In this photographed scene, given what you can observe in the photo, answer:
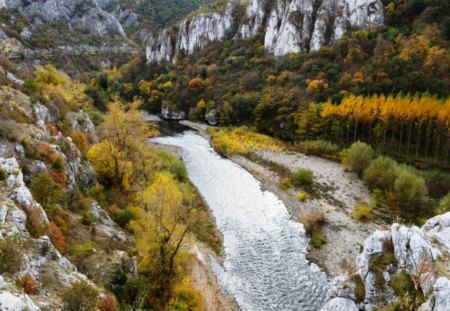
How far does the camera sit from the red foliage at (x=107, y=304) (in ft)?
60.7

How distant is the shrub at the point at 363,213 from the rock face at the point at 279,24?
6882 centimetres

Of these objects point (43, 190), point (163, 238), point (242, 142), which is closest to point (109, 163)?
point (43, 190)

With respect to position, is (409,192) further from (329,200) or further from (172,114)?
(172,114)

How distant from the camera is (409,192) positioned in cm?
4353

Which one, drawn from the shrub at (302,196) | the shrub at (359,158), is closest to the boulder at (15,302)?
the shrub at (302,196)

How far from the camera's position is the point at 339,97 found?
7488 centimetres

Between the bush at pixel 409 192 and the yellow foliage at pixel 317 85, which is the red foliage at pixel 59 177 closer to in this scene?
the bush at pixel 409 192

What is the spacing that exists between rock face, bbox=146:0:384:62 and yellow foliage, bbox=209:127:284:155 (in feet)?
127

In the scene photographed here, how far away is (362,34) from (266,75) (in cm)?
2614

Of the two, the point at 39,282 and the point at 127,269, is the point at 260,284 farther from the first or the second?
the point at 39,282

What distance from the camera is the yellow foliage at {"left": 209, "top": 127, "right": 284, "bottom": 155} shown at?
2776 inches

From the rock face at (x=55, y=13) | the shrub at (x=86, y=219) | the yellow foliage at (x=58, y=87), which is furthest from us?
the rock face at (x=55, y=13)

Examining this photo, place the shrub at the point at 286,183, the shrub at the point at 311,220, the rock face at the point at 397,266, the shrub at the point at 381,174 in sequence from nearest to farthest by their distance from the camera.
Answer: the rock face at the point at 397,266
the shrub at the point at 311,220
the shrub at the point at 381,174
the shrub at the point at 286,183

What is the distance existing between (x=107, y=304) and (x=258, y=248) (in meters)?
20.5
